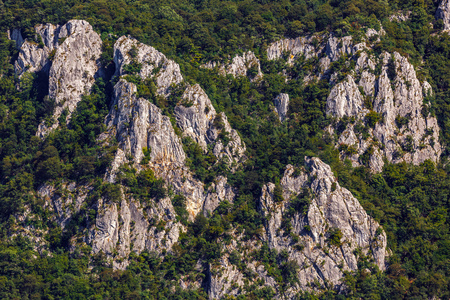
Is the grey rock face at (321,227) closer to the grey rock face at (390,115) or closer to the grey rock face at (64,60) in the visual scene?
the grey rock face at (390,115)

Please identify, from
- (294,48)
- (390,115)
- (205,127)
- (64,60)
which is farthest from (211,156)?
(294,48)

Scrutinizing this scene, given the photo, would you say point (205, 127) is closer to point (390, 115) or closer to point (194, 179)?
point (194, 179)

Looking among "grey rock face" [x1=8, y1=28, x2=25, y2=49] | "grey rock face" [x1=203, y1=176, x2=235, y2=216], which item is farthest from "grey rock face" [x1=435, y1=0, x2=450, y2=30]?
"grey rock face" [x1=8, y1=28, x2=25, y2=49]

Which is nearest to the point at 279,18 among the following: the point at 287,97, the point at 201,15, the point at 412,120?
the point at 201,15

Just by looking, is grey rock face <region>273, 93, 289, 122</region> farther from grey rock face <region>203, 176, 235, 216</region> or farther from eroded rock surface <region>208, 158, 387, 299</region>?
grey rock face <region>203, 176, 235, 216</region>

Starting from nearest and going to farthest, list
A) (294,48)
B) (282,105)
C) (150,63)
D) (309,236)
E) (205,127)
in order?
(309,236), (205,127), (150,63), (282,105), (294,48)

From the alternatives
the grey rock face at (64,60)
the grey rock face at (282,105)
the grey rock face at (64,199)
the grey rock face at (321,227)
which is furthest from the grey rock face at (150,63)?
the grey rock face at (321,227)

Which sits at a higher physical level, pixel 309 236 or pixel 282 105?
pixel 282 105
